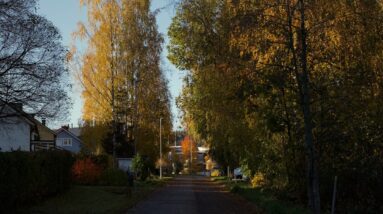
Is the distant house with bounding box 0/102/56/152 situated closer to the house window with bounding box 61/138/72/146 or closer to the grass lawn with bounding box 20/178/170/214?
the grass lawn with bounding box 20/178/170/214

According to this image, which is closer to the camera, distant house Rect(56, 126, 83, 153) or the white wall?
the white wall

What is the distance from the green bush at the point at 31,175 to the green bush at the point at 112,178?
7889 mm

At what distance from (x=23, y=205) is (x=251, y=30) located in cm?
1232

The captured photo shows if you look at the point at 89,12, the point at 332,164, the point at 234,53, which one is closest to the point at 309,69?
the point at 234,53

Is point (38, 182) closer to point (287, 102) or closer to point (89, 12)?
point (287, 102)

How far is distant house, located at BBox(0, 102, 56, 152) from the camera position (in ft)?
82.2

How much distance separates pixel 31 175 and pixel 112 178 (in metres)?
17.5

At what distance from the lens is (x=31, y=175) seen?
75.0 feet

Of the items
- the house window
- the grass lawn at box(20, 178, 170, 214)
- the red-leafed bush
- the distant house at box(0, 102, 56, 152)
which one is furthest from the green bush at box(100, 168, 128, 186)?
the house window

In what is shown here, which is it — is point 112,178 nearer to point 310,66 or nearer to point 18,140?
point 18,140

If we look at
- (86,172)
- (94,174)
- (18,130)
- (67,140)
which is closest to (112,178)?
(94,174)

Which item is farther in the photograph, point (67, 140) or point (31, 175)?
point (67, 140)

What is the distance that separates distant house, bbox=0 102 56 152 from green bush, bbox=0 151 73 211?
122 centimetres

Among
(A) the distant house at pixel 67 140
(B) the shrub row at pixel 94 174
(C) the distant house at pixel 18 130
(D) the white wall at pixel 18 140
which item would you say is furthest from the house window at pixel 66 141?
(B) the shrub row at pixel 94 174
